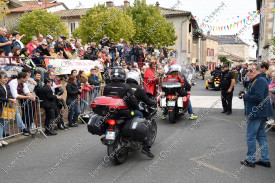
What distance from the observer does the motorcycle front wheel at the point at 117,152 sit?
517 centimetres

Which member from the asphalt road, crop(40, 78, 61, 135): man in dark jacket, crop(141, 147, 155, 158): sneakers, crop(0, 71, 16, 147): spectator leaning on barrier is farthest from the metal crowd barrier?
crop(141, 147, 155, 158): sneakers

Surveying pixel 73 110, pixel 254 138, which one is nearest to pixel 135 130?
pixel 254 138

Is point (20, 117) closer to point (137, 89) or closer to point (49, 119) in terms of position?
point (49, 119)

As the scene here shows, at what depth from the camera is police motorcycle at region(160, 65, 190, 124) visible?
901 cm

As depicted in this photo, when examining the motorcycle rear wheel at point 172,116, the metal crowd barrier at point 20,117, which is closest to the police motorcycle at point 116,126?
the metal crowd barrier at point 20,117

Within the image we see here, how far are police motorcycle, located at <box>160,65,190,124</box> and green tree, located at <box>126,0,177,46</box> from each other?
28031mm

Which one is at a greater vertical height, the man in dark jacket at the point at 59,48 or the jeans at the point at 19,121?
the man in dark jacket at the point at 59,48

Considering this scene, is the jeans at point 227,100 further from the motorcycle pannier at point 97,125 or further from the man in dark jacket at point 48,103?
the motorcycle pannier at point 97,125

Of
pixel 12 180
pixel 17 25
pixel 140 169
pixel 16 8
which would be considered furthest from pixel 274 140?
pixel 16 8

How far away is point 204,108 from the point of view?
12.3 metres

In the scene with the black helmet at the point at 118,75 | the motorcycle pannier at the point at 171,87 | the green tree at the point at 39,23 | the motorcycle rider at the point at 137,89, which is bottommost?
the motorcycle pannier at the point at 171,87

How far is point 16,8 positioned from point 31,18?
59.2 ft

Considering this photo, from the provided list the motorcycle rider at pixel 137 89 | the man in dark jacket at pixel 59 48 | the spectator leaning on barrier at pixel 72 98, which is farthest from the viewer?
the man in dark jacket at pixel 59 48

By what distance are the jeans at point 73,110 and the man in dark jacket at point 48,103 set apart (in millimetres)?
818
